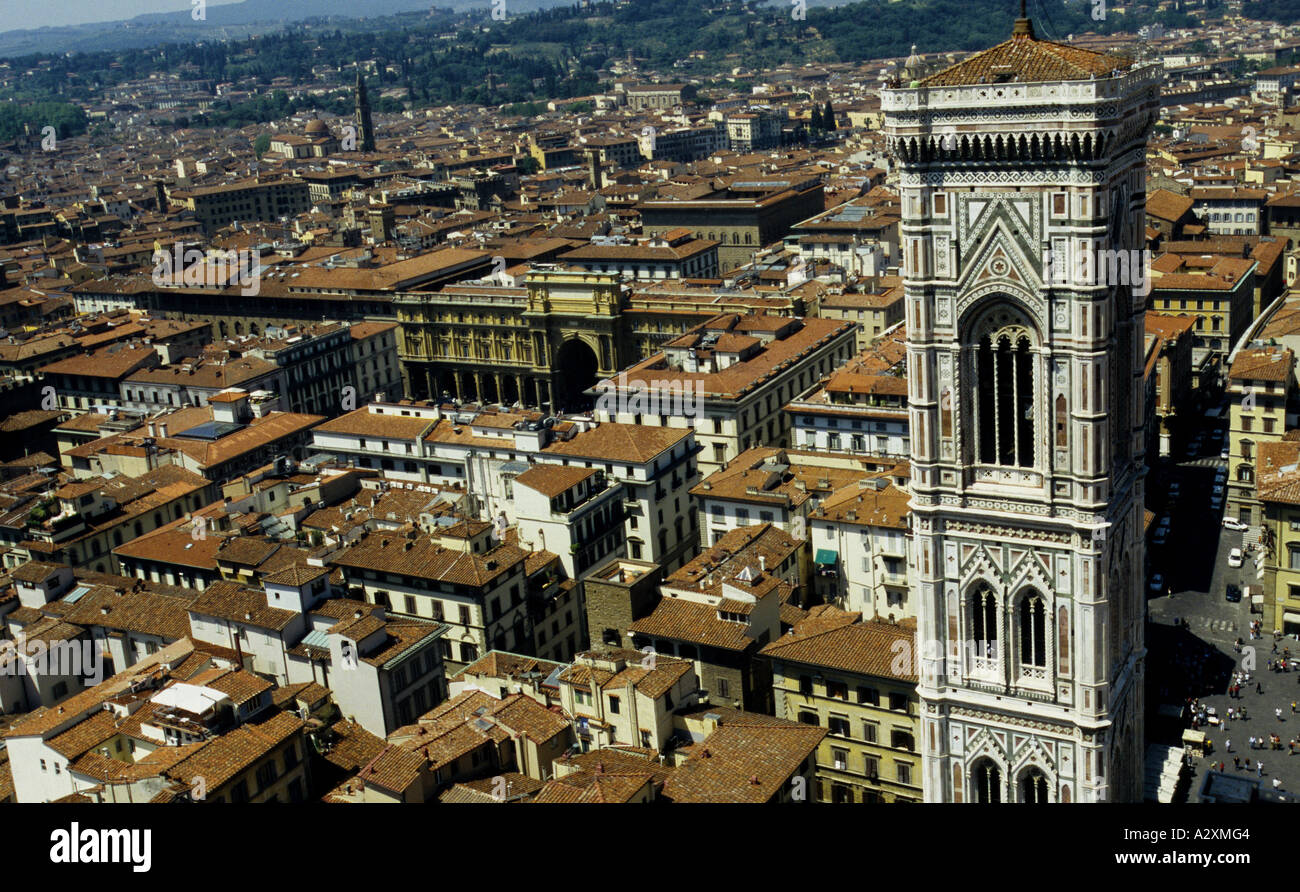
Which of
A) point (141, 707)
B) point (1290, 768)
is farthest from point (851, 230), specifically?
point (141, 707)

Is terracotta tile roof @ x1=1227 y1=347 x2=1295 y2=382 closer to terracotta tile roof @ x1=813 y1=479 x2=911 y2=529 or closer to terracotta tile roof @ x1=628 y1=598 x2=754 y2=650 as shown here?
terracotta tile roof @ x1=813 y1=479 x2=911 y2=529

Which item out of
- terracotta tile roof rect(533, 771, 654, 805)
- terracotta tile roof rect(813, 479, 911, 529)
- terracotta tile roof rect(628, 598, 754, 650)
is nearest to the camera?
terracotta tile roof rect(533, 771, 654, 805)

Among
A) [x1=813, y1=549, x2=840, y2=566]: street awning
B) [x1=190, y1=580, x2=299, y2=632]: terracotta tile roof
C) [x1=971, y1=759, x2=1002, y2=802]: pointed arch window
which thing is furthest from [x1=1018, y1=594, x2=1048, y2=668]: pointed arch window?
[x1=190, y1=580, x2=299, y2=632]: terracotta tile roof

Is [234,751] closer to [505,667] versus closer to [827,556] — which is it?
[505,667]

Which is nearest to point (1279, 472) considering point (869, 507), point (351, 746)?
point (869, 507)
